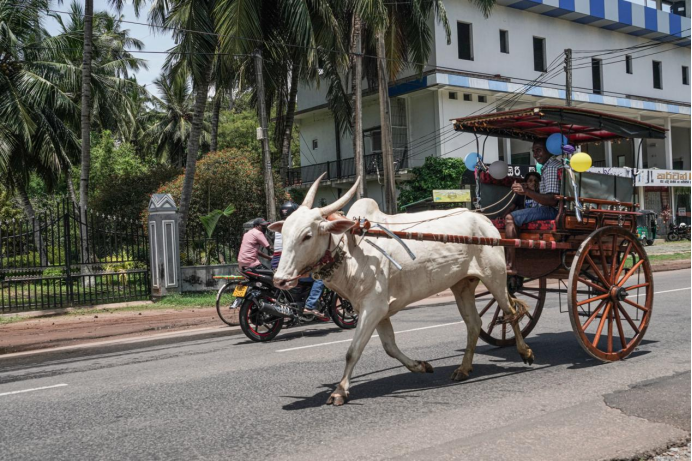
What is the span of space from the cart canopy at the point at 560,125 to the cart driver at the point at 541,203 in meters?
0.51

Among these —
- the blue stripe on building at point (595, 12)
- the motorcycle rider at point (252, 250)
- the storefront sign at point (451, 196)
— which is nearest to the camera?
the motorcycle rider at point (252, 250)

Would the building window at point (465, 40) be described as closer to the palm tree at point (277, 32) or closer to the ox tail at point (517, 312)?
the palm tree at point (277, 32)

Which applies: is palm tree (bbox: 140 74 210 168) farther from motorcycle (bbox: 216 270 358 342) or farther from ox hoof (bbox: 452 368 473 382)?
ox hoof (bbox: 452 368 473 382)

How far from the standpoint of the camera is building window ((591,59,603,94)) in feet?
108

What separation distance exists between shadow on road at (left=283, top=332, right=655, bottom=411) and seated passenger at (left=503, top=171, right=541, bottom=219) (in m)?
1.65

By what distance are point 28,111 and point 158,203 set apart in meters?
10.6

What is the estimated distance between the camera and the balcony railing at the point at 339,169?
93.6 ft

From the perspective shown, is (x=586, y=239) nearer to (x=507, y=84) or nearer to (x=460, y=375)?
(x=460, y=375)

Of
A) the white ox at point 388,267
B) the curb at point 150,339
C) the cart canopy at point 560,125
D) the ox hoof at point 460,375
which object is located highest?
the cart canopy at point 560,125

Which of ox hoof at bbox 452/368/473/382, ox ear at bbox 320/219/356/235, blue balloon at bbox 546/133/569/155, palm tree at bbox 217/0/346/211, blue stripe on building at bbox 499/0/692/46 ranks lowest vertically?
ox hoof at bbox 452/368/473/382

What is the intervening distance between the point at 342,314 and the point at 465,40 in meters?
20.8

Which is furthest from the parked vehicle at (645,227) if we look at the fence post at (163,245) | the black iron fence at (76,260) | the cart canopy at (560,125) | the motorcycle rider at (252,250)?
the black iron fence at (76,260)

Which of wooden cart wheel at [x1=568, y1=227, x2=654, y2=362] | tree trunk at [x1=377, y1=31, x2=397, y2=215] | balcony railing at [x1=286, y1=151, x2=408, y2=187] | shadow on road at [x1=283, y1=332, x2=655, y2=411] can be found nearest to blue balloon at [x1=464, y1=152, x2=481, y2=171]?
wooden cart wheel at [x1=568, y1=227, x2=654, y2=362]

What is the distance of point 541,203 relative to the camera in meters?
7.09
